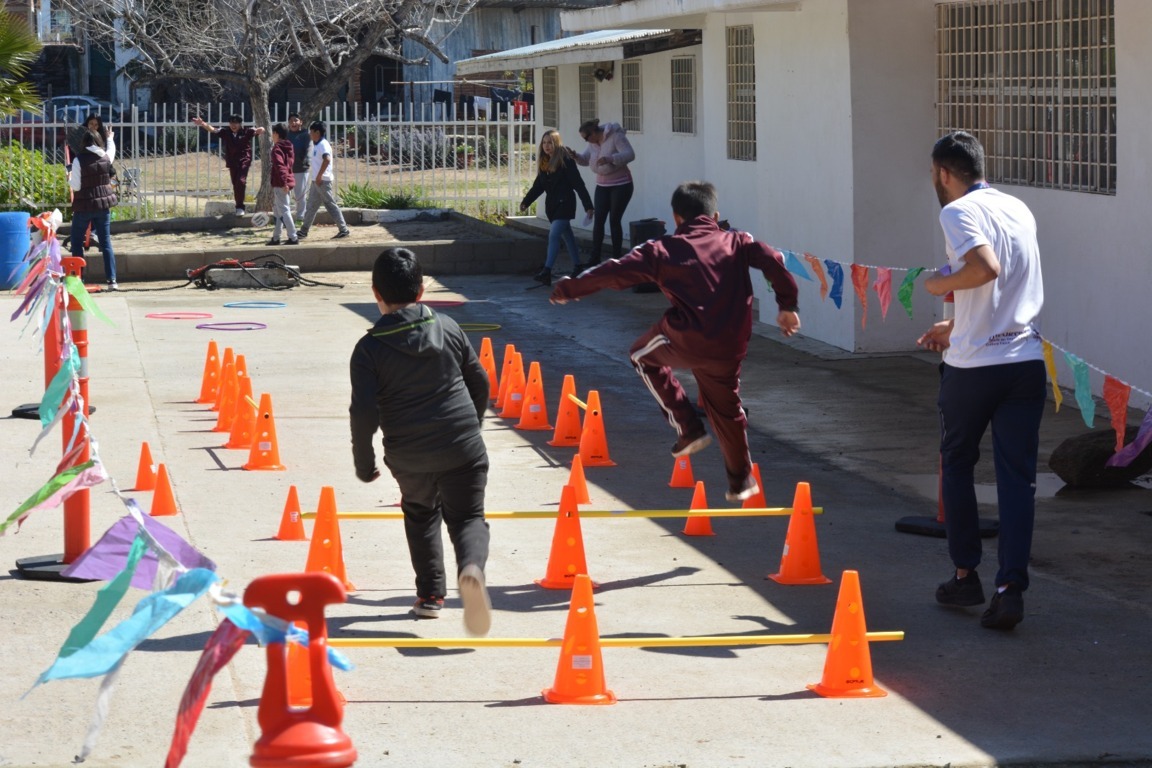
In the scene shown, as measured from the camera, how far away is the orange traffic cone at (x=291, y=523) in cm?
762

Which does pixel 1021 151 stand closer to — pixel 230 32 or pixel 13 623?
pixel 13 623

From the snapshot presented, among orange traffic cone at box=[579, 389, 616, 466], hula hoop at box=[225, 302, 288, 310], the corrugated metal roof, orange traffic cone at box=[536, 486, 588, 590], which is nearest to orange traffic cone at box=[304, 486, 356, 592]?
orange traffic cone at box=[536, 486, 588, 590]

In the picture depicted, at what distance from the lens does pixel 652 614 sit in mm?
6496

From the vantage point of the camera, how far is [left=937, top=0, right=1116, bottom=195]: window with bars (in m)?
11.2

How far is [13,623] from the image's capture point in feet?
20.4

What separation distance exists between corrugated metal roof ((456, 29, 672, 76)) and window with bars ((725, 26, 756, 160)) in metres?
3.10

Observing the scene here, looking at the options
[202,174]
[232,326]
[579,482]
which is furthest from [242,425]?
[202,174]

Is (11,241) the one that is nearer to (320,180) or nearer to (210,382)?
(320,180)

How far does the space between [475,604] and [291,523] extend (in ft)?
7.38

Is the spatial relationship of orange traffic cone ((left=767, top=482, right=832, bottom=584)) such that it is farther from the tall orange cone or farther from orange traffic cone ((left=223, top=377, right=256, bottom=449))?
orange traffic cone ((left=223, top=377, right=256, bottom=449))

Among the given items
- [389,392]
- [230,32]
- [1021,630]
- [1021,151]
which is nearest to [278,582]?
[389,392]

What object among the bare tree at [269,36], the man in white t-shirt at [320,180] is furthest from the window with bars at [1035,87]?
the bare tree at [269,36]

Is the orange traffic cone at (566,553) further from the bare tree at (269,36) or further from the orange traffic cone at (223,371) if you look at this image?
the bare tree at (269,36)

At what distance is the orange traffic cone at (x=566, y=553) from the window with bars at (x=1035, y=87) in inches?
235
